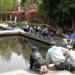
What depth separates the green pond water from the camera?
11885mm

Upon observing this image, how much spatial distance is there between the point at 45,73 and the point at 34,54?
3.05 ft

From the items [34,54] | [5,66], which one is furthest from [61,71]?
[5,66]

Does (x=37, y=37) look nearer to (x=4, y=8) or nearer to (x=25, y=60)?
Result: (x=25, y=60)

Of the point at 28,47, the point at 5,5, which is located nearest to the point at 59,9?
the point at 28,47

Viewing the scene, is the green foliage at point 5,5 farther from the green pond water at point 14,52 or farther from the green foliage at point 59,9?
the green pond water at point 14,52

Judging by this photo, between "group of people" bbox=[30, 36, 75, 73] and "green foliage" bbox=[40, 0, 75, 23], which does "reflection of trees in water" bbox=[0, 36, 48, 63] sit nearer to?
"green foliage" bbox=[40, 0, 75, 23]

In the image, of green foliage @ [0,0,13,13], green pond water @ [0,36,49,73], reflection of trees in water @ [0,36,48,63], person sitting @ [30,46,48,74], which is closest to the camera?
person sitting @ [30,46,48,74]

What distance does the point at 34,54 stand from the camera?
30.3 ft

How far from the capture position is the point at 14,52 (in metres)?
15.5

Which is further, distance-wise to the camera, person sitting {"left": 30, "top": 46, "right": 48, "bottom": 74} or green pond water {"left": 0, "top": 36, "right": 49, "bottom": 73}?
green pond water {"left": 0, "top": 36, "right": 49, "bottom": 73}

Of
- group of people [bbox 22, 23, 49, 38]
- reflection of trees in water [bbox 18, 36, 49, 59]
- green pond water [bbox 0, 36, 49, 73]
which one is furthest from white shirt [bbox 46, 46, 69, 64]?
group of people [bbox 22, 23, 49, 38]

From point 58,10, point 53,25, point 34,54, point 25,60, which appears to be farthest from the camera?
point 53,25

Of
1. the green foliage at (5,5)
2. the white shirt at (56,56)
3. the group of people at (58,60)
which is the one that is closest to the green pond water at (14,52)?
the group of people at (58,60)

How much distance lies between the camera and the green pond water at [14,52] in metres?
11.9
